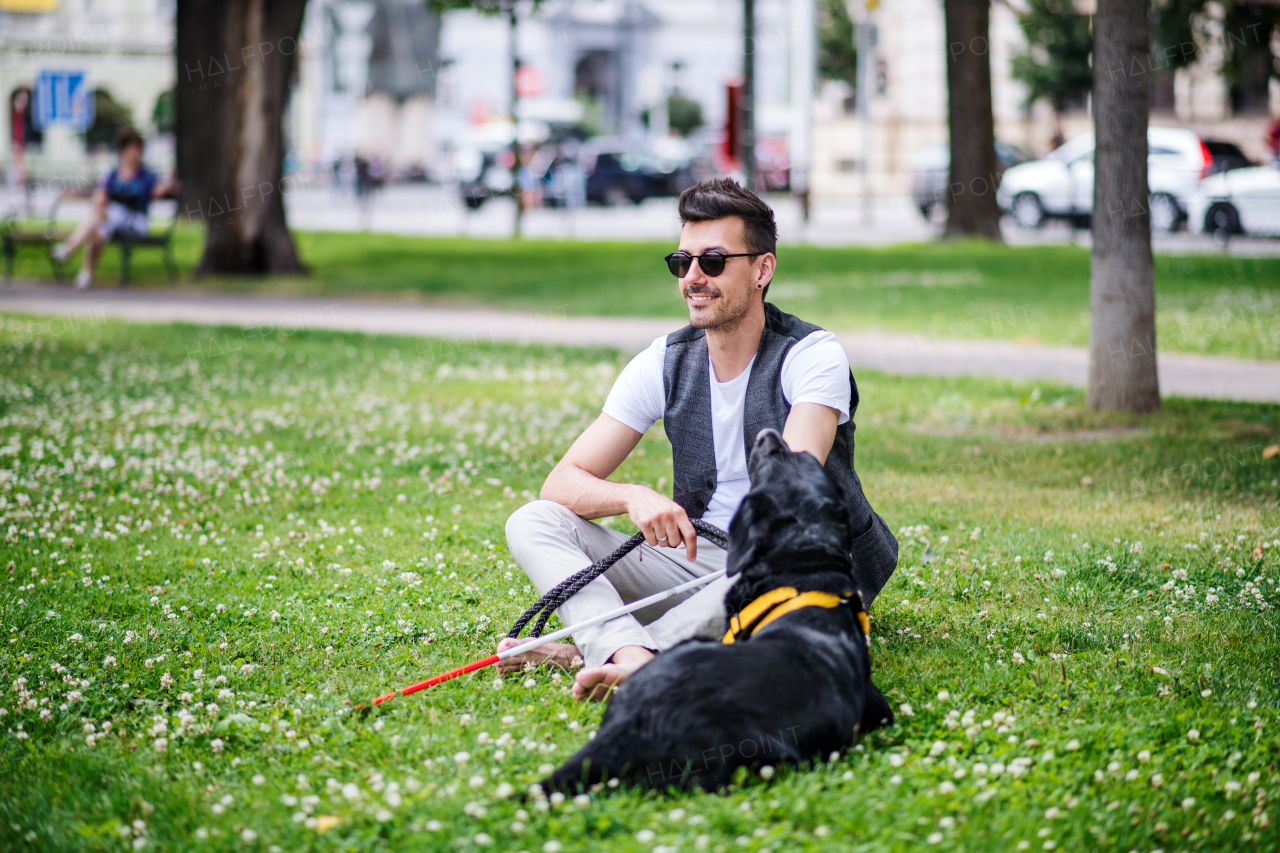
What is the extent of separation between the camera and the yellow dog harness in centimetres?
347

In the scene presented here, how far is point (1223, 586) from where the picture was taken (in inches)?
203

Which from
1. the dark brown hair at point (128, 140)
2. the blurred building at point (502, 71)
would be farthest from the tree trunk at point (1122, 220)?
the blurred building at point (502, 71)

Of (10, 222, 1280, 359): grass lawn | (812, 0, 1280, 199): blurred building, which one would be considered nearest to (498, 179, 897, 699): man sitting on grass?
(10, 222, 1280, 359): grass lawn

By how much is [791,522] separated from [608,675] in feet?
2.69

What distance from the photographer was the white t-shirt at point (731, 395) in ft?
13.4

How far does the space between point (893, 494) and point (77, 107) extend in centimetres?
2066

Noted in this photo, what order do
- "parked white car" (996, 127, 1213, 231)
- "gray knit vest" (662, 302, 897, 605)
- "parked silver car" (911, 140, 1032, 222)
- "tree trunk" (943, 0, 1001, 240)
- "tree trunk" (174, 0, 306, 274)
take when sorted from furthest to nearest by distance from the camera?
"parked silver car" (911, 140, 1032, 222)
"parked white car" (996, 127, 1213, 231)
"tree trunk" (943, 0, 1001, 240)
"tree trunk" (174, 0, 306, 274)
"gray knit vest" (662, 302, 897, 605)

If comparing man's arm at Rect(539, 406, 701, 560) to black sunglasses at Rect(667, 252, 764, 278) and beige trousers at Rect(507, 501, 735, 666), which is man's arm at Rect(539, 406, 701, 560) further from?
black sunglasses at Rect(667, 252, 764, 278)

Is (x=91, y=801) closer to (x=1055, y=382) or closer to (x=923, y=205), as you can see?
(x=1055, y=382)

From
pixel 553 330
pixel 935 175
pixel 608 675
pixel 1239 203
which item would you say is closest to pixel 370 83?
pixel 935 175

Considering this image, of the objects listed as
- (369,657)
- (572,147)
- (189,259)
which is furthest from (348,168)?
(369,657)

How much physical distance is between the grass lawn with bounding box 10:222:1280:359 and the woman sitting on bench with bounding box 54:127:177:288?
0.87 metres

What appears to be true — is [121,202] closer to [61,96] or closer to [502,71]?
[61,96]

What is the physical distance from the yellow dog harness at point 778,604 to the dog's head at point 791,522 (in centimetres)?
8
